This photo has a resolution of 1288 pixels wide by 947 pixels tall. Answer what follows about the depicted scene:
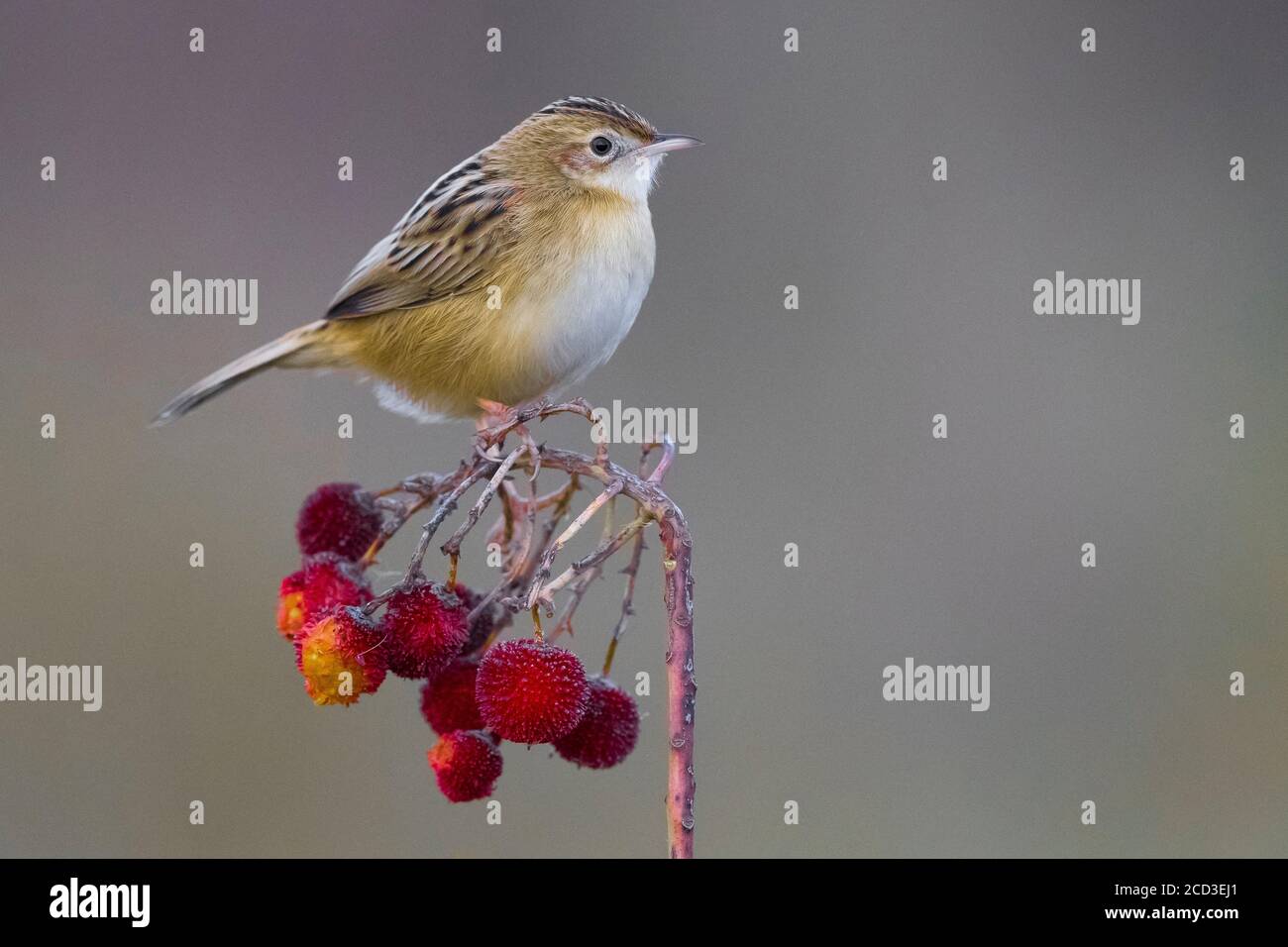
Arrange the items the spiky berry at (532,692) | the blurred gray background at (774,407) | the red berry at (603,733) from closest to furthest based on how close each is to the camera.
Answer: the spiky berry at (532,692), the red berry at (603,733), the blurred gray background at (774,407)

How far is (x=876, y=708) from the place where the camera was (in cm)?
590

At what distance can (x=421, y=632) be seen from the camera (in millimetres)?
2150

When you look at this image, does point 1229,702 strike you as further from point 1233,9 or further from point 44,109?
point 44,109

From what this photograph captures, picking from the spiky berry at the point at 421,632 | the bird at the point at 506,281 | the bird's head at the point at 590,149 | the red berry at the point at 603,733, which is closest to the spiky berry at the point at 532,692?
the spiky berry at the point at 421,632

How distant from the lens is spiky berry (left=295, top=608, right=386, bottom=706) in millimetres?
2137

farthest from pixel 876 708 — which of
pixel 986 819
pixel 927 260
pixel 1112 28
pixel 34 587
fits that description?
pixel 1112 28

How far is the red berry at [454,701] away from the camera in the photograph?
2350mm

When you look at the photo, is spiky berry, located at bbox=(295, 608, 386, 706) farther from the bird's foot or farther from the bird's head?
the bird's head

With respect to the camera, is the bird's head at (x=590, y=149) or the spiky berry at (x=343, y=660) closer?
the spiky berry at (x=343, y=660)

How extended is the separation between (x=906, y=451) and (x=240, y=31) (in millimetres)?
4182

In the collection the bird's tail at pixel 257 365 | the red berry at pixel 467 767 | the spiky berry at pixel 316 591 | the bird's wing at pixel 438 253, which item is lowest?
the red berry at pixel 467 767

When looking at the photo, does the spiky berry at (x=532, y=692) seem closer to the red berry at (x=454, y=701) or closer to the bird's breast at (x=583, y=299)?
the red berry at (x=454, y=701)

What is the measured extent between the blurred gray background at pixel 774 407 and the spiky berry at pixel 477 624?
3.34 metres

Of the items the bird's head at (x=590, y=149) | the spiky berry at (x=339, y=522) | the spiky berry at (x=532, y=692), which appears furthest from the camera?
the bird's head at (x=590, y=149)
